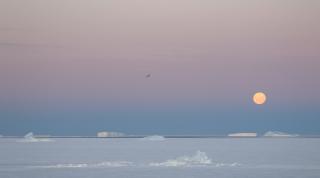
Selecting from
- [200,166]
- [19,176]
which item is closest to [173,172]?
[200,166]

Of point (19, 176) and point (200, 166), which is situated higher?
point (200, 166)

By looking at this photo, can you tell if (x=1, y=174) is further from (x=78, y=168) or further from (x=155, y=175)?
(x=155, y=175)

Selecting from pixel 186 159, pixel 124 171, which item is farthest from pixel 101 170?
pixel 186 159

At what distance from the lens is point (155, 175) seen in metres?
46.0

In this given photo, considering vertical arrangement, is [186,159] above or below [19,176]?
above

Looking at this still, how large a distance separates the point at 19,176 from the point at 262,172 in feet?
52.8

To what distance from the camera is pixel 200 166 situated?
174ft

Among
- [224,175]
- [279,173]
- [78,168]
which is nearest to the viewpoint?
[224,175]

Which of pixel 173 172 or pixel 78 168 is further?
pixel 78 168

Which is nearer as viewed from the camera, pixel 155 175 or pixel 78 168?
pixel 155 175

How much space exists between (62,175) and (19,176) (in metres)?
2.72

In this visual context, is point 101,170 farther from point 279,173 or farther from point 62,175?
point 279,173

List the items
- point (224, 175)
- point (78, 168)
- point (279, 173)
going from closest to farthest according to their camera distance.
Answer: point (224, 175)
point (279, 173)
point (78, 168)

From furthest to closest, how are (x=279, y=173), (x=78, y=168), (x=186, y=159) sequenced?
(x=186, y=159), (x=78, y=168), (x=279, y=173)
